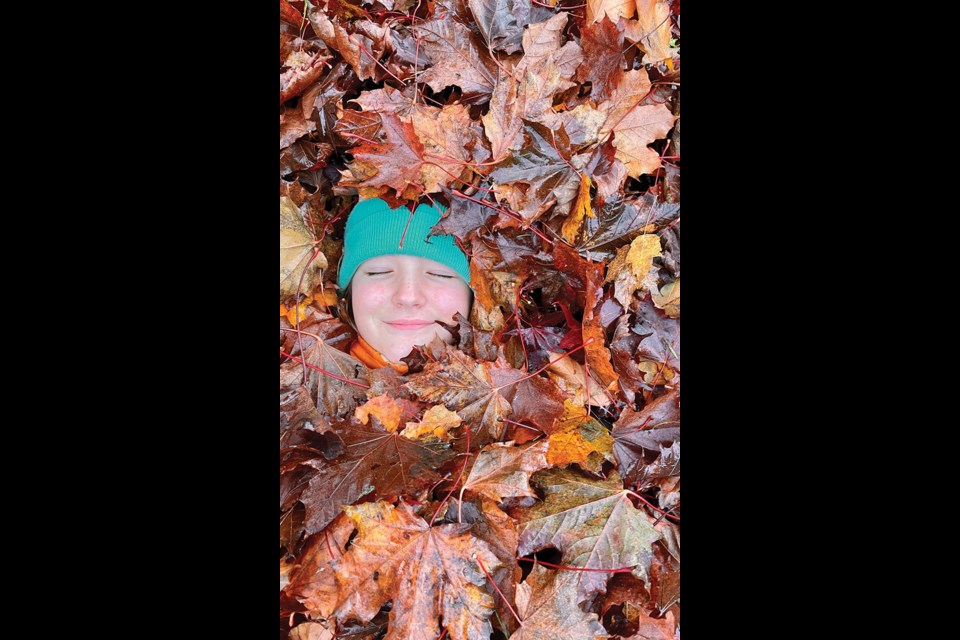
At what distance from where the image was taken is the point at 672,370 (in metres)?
1.72

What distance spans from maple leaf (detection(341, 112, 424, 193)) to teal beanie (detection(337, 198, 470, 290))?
0.10 metres

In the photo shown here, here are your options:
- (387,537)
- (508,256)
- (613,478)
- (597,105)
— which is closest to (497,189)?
(508,256)

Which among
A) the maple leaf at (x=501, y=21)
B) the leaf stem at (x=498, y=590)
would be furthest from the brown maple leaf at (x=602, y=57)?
the leaf stem at (x=498, y=590)

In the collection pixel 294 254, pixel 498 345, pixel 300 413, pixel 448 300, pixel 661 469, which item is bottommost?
pixel 661 469

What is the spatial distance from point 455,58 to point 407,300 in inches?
23.8

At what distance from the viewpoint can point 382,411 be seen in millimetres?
1737

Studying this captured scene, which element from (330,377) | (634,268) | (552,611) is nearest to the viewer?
(552,611)

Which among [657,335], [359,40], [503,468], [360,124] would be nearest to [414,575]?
[503,468]

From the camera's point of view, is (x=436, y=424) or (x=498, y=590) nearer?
(x=498, y=590)

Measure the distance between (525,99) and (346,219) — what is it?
0.56 m

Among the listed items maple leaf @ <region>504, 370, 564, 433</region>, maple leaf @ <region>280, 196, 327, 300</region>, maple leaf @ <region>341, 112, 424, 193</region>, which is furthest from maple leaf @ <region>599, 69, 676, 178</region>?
maple leaf @ <region>280, 196, 327, 300</region>

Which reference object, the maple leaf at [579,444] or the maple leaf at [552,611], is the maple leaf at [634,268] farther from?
the maple leaf at [552,611]

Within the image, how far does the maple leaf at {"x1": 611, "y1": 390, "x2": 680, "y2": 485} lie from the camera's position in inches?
67.1

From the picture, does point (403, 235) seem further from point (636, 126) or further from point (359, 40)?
point (636, 126)
